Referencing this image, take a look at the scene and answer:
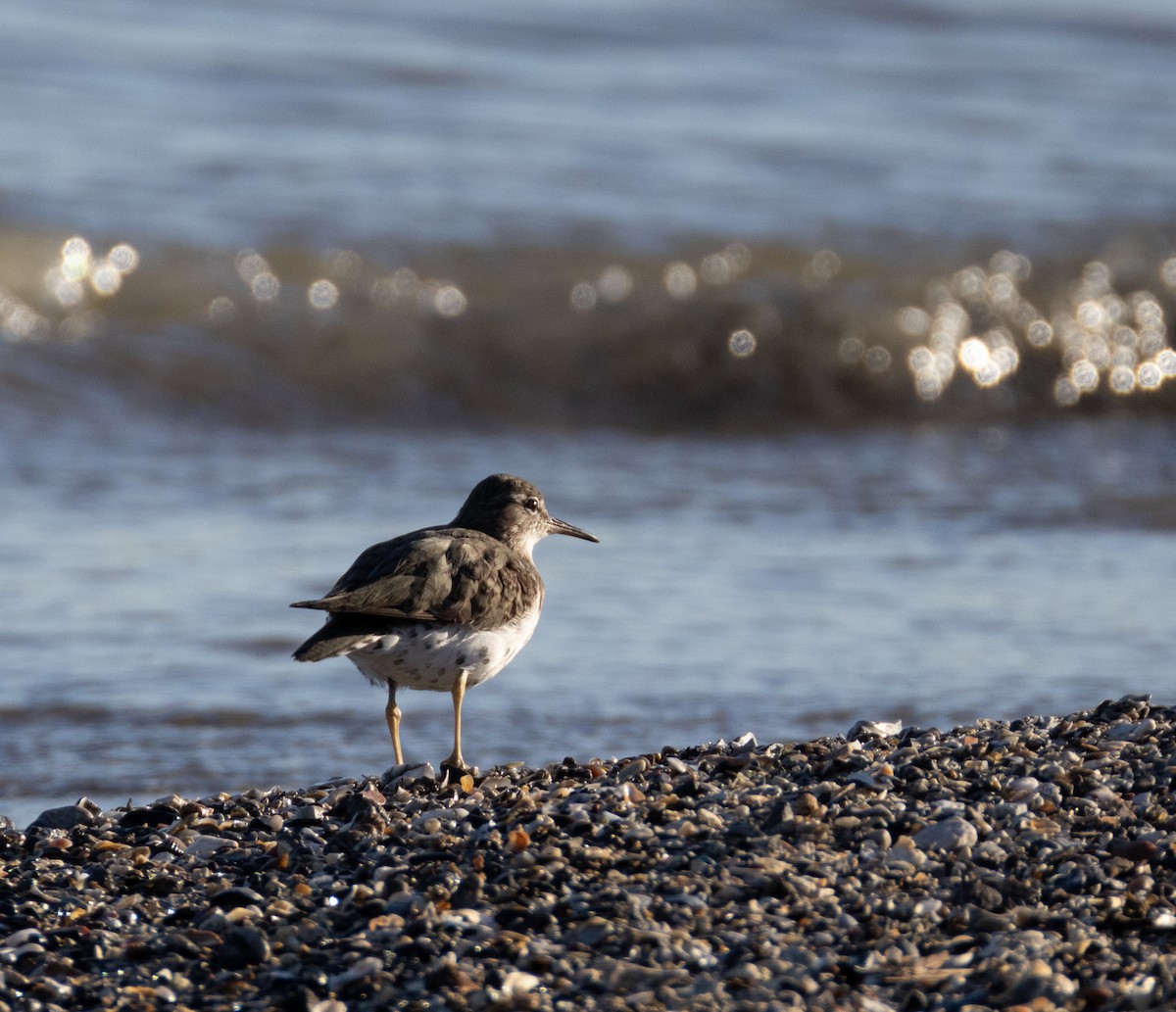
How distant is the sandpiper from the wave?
599 cm

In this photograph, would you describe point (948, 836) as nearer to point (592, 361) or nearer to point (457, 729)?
point (457, 729)

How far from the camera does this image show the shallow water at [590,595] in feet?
21.0

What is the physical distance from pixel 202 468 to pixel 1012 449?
5.22 meters

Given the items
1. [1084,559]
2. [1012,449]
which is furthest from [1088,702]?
[1012,449]

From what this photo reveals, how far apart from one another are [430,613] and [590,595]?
273cm

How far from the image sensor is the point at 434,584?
5.25 meters

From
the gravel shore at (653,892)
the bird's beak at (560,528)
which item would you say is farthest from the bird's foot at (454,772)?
the bird's beak at (560,528)

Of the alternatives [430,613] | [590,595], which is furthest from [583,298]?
[430,613]

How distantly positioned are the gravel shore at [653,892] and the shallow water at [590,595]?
1.55m

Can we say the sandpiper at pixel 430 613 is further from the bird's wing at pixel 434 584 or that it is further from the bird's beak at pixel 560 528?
the bird's beak at pixel 560 528

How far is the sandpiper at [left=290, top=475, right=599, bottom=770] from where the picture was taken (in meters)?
5.04

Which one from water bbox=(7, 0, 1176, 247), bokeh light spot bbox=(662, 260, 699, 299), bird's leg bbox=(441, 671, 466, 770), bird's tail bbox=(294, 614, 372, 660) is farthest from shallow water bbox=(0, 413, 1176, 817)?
water bbox=(7, 0, 1176, 247)

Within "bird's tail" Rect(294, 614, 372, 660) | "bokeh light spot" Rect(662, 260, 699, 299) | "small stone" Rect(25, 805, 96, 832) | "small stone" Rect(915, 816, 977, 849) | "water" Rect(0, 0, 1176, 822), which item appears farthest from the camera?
"bokeh light spot" Rect(662, 260, 699, 299)

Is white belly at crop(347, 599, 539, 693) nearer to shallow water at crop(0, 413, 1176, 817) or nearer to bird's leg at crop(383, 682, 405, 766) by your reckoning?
bird's leg at crop(383, 682, 405, 766)
